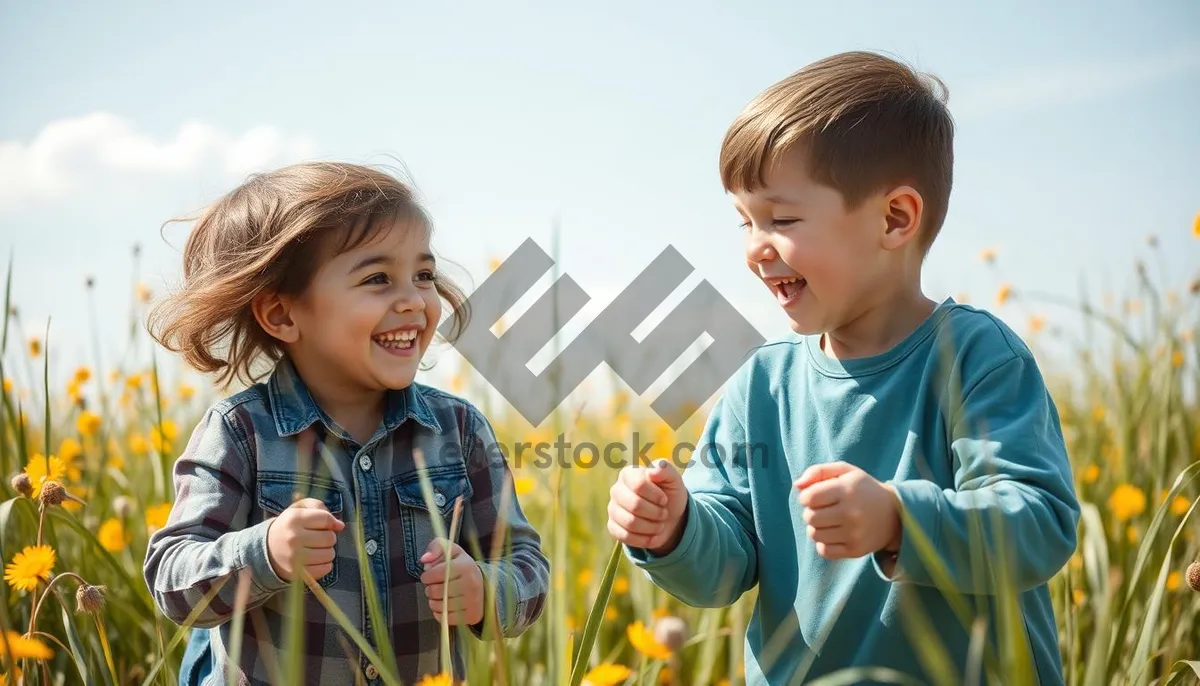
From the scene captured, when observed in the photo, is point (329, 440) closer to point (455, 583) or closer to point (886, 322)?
point (455, 583)

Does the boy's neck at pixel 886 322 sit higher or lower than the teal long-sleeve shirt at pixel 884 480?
higher

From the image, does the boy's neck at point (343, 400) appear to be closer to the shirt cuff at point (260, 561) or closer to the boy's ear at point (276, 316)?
the boy's ear at point (276, 316)

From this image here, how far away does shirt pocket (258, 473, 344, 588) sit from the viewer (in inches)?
68.1

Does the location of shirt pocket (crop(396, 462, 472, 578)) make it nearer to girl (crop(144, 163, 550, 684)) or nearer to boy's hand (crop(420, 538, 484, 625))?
girl (crop(144, 163, 550, 684))

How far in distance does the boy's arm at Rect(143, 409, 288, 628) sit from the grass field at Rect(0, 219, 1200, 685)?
8 centimetres

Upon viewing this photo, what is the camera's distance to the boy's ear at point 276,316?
6.27 feet

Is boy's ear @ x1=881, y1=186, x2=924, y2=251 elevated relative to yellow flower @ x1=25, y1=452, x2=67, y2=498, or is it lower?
elevated

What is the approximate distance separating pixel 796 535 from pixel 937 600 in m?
0.27

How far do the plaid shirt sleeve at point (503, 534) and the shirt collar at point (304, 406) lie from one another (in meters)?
0.10

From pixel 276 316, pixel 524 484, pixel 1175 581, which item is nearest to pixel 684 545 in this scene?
pixel 276 316

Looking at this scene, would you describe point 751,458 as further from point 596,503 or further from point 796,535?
point 596,503

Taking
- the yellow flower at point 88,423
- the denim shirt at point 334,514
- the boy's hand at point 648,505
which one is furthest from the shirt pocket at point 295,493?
the yellow flower at point 88,423

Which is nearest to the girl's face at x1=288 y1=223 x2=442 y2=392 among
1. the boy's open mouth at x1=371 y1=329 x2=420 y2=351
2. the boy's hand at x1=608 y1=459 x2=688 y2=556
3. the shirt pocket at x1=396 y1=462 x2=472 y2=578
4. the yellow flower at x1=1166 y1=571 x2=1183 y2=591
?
the boy's open mouth at x1=371 y1=329 x2=420 y2=351

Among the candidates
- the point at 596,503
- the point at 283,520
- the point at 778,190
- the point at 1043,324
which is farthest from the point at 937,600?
the point at 1043,324
